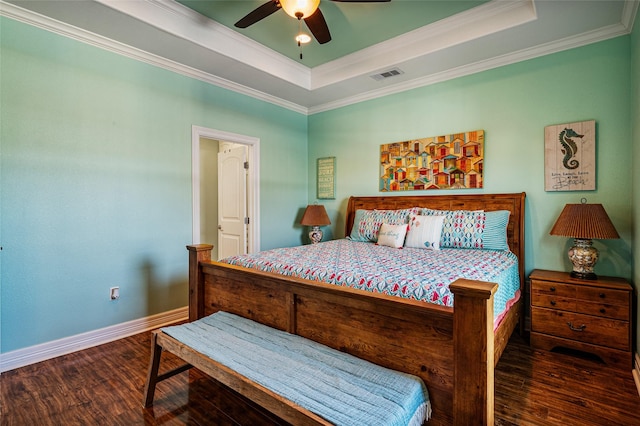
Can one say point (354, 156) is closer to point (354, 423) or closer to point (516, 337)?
point (516, 337)

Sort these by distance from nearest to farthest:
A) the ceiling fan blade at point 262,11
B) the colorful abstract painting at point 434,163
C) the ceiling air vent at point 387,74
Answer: the ceiling fan blade at point 262,11 → the colorful abstract painting at point 434,163 → the ceiling air vent at point 387,74

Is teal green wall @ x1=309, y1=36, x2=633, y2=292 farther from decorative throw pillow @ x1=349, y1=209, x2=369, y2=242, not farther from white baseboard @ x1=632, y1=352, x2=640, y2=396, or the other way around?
white baseboard @ x1=632, y1=352, x2=640, y2=396

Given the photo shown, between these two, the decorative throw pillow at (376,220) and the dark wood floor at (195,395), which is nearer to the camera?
the dark wood floor at (195,395)

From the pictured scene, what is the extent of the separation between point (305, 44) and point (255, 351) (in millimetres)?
3023

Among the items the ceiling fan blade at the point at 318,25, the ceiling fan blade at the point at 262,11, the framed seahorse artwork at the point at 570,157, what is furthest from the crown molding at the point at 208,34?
the framed seahorse artwork at the point at 570,157

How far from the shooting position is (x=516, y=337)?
281 cm

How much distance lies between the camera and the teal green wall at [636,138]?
2.24 metres

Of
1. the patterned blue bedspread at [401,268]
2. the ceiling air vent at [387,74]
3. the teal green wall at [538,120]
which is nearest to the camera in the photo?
the patterned blue bedspread at [401,268]

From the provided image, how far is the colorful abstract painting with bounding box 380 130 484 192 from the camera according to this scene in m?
3.33

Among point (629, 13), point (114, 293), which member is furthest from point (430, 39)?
point (114, 293)

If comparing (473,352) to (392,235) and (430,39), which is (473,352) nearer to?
(392,235)

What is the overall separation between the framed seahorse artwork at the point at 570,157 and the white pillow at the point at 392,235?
4.49 feet

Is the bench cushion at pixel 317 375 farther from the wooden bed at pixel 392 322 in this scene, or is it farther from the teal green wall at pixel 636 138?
the teal green wall at pixel 636 138

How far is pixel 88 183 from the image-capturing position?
2666 mm
